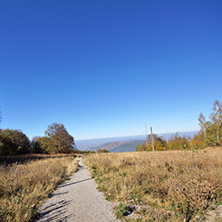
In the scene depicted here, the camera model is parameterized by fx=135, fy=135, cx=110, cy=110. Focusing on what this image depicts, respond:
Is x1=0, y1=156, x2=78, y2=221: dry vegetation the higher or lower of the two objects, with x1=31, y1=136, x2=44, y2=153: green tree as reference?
higher

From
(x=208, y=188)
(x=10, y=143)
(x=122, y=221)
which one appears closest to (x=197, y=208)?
(x=208, y=188)

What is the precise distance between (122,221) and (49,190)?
419 cm

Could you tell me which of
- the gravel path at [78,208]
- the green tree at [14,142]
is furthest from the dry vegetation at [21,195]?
the green tree at [14,142]

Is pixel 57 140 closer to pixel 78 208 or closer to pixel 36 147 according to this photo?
pixel 36 147

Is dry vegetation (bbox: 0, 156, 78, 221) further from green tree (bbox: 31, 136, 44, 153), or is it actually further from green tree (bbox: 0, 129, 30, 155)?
green tree (bbox: 31, 136, 44, 153)

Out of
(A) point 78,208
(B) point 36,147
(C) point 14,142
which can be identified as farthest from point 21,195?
(B) point 36,147

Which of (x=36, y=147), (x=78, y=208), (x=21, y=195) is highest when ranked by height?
(x=21, y=195)

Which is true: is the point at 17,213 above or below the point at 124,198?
above

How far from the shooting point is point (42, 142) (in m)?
41.7

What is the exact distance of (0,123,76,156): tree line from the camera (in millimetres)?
34906

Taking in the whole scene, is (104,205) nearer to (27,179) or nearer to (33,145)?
(27,179)

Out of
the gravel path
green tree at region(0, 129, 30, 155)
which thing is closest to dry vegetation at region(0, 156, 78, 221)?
the gravel path

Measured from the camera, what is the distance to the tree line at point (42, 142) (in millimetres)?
34906

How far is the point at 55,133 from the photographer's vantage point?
135 ft
